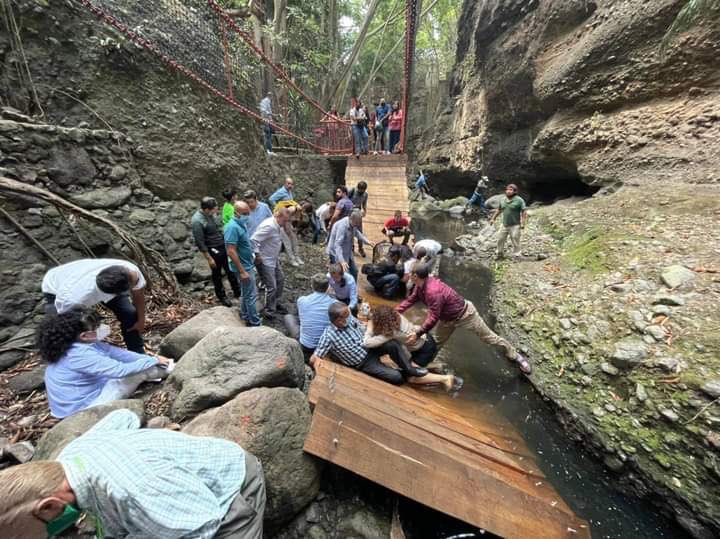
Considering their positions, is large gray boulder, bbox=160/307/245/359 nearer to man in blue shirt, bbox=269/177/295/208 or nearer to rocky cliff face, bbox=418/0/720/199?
man in blue shirt, bbox=269/177/295/208

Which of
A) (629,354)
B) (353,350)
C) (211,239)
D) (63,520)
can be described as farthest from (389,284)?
(63,520)

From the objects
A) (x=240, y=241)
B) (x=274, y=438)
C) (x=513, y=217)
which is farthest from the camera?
(x=513, y=217)

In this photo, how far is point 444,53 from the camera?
22688mm

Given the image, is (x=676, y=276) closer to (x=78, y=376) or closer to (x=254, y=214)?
(x=254, y=214)

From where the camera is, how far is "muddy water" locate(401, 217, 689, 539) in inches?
91.8

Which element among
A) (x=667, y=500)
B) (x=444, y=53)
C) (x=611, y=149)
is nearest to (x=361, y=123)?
(x=611, y=149)

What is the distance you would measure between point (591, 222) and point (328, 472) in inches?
288

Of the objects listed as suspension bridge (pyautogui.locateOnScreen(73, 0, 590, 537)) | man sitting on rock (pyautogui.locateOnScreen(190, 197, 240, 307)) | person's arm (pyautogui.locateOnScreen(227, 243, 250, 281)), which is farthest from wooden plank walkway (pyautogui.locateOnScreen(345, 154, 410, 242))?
suspension bridge (pyautogui.locateOnScreen(73, 0, 590, 537))

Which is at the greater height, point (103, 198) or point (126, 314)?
point (103, 198)

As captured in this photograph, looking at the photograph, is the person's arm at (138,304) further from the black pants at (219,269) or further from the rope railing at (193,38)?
the rope railing at (193,38)

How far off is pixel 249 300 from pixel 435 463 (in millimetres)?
2907

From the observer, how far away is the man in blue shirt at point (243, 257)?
3.62 m

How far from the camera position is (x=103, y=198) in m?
4.00

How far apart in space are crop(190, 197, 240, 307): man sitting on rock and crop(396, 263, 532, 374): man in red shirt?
104 inches
